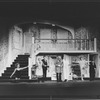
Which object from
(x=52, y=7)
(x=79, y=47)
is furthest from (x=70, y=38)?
(x=52, y=7)

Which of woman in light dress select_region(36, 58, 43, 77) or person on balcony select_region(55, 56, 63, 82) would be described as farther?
woman in light dress select_region(36, 58, 43, 77)

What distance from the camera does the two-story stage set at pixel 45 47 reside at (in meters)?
12.3

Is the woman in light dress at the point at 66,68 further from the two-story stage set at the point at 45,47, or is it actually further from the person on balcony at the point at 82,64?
the person on balcony at the point at 82,64

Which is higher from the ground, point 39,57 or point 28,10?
point 28,10

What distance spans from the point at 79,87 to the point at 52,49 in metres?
1.67

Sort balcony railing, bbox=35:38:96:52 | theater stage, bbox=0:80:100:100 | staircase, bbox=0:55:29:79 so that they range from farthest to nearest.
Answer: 1. balcony railing, bbox=35:38:96:52
2. staircase, bbox=0:55:29:79
3. theater stage, bbox=0:80:100:100

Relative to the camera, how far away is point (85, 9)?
12.1 metres

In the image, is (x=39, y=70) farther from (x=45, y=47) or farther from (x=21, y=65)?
(x=45, y=47)

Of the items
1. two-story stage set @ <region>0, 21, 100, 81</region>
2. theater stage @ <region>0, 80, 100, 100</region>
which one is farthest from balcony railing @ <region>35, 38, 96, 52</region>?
theater stage @ <region>0, 80, 100, 100</region>

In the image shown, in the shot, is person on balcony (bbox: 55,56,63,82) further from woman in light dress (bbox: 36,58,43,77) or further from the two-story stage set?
woman in light dress (bbox: 36,58,43,77)

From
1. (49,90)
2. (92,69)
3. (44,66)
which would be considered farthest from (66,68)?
(49,90)

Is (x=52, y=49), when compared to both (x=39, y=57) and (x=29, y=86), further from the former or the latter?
(x=29, y=86)

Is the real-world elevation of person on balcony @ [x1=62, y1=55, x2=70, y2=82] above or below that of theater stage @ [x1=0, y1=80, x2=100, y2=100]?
above

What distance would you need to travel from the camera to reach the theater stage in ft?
39.4
